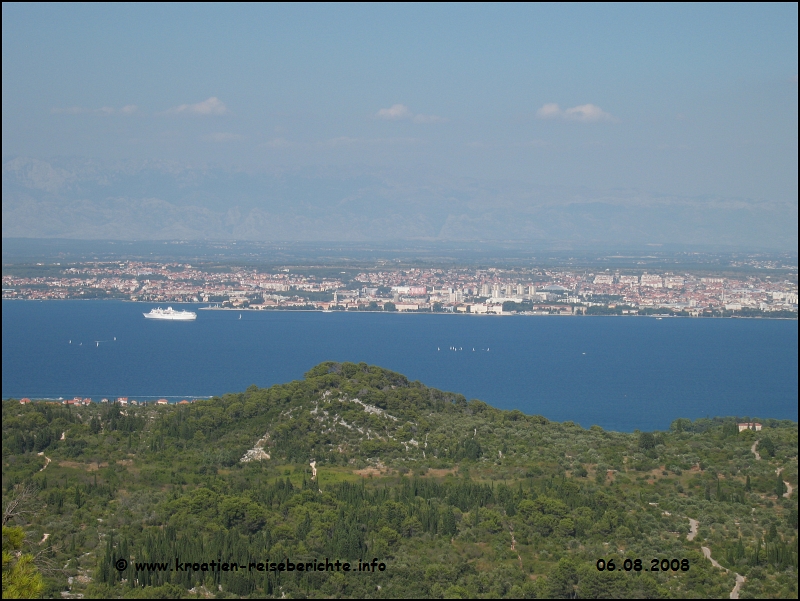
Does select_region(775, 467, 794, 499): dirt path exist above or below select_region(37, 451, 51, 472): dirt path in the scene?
above

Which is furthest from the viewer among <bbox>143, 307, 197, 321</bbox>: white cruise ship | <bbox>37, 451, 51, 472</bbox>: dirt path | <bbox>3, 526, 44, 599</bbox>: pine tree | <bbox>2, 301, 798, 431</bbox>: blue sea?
<bbox>143, 307, 197, 321</bbox>: white cruise ship

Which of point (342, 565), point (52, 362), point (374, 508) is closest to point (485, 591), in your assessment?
point (342, 565)

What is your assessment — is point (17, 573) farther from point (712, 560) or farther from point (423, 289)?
point (423, 289)

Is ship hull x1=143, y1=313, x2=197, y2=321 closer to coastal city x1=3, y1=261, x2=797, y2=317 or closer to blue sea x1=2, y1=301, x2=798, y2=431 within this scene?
blue sea x1=2, y1=301, x2=798, y2=431

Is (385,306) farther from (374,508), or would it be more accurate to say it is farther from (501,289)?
(374,508)

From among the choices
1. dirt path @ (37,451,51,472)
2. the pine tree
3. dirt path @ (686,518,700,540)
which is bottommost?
dirt path @ (37,451,51,472)

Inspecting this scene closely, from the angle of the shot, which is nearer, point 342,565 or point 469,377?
point 342,565

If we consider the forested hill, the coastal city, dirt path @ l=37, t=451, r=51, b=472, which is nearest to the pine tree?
the forested hill
